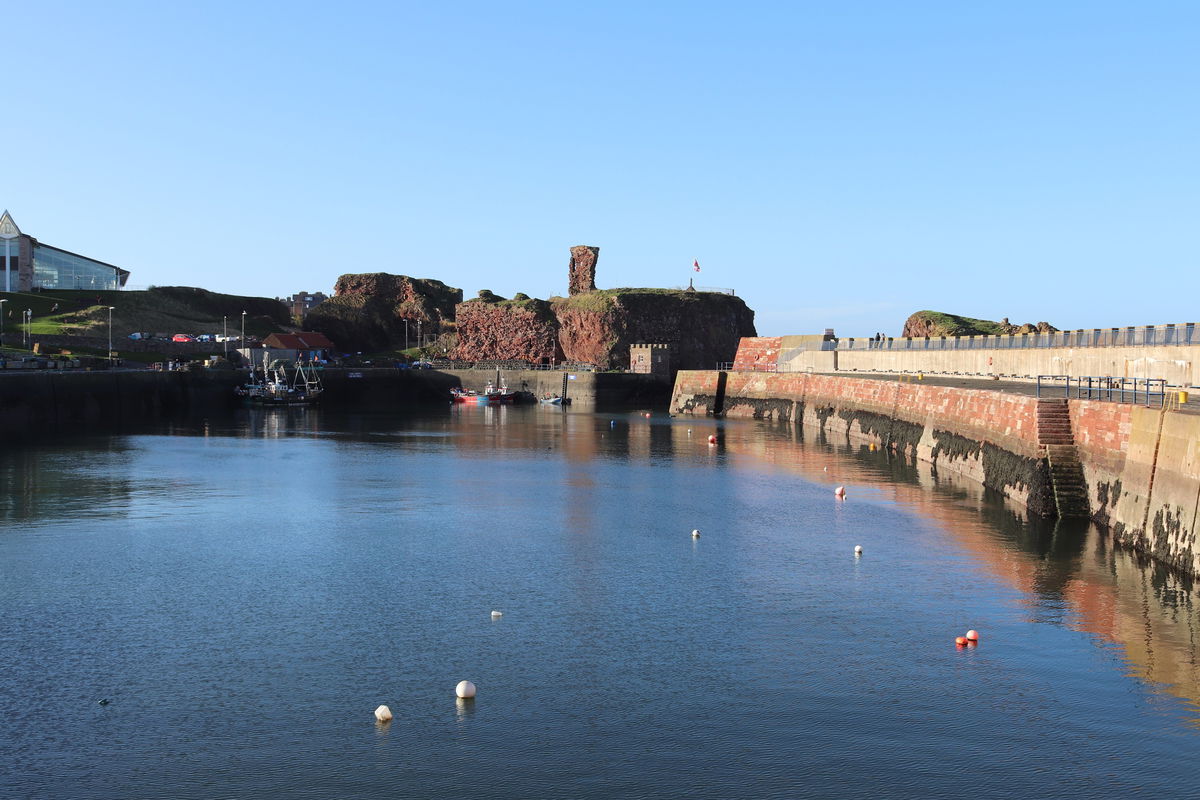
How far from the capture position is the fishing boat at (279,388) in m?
115

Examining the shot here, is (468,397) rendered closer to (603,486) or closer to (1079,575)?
(603,486)

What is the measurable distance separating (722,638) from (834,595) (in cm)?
475

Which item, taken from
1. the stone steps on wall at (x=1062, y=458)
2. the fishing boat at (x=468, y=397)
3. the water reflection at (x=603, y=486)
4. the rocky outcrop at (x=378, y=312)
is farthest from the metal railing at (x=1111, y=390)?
the rocky outcrop at (x=378, y=312)

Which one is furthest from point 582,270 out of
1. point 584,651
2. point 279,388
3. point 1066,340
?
point 584,651

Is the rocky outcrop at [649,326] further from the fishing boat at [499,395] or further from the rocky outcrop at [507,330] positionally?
the fishing boat at [499,395]

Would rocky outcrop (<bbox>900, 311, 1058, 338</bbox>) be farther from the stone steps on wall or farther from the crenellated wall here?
the stone steps on wall

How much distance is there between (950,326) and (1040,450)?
83627 millimetres

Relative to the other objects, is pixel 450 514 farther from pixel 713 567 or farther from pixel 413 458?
pixel 413 458

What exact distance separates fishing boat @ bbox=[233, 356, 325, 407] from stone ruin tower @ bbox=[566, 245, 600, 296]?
43.9 m

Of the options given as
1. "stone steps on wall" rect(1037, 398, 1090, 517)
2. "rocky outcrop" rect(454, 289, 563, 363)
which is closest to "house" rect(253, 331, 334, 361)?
"rocky outcrop" rect(454, 289, 563, 363)

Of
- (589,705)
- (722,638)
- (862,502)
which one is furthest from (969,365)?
(589,705)

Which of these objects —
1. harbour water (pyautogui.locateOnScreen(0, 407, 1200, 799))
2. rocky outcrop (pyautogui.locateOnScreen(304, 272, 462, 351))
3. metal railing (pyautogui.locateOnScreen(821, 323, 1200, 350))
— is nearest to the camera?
harbour water (pyautogui.locateOnScreen(0, 407, 1200, 799))

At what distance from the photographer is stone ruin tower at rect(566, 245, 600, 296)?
158375 millimetres

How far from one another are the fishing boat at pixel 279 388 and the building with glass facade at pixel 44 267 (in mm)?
60037
